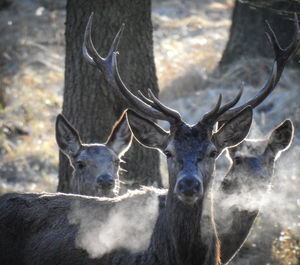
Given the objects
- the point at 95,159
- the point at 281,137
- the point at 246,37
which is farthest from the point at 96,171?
the point at 246,37

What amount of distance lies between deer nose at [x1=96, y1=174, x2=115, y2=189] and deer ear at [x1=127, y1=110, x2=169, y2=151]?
1.31 meters

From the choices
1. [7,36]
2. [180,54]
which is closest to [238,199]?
[180,54]

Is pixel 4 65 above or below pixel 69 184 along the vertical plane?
above

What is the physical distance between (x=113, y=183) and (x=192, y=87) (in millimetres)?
7525

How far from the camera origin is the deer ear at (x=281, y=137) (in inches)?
245

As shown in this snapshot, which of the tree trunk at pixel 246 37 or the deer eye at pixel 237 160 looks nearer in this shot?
the deer eye at pixel 237 160

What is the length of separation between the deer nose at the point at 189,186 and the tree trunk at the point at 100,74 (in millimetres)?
3505

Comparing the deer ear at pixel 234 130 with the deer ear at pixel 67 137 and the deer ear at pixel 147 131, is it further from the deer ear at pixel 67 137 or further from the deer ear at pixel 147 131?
the deer ear at pixel 67 137

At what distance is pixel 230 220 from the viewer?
5941 mm

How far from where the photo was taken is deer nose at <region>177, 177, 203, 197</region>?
13.6ft

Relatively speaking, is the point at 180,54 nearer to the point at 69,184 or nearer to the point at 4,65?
the point at 4,65

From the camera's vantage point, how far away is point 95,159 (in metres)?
6.58

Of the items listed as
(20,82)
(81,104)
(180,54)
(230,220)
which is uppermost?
(180,54)

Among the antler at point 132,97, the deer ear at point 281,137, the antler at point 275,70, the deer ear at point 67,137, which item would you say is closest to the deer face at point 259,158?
the deer ear at point 281,137
